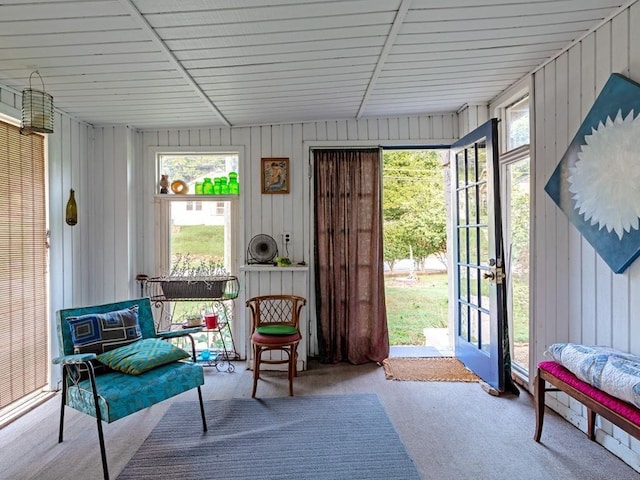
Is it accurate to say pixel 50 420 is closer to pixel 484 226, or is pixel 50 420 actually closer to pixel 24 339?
pixel 24 339

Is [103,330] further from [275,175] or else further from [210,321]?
[275,175]

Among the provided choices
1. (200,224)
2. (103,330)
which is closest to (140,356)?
(103,330)

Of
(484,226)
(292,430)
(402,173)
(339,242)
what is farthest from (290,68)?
(402,173)

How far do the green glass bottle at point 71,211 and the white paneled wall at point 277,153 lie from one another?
0.59 meters

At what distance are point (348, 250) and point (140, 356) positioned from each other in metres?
2.13

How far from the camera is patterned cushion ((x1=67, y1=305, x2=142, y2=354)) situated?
2.35m

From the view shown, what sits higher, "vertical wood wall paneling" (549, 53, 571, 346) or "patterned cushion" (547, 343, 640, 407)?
"vertical wood wall paneling" (549, 53, 571, 346)

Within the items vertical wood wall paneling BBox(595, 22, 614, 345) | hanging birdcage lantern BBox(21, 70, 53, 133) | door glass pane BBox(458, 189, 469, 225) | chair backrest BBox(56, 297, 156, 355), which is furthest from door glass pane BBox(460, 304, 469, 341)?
hanging birdcage lantern BBox(21, 70, 53, 133)

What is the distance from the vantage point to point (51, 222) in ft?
10.1

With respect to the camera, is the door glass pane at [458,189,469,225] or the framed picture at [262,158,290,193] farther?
the framed picture at [262,158,290,193]

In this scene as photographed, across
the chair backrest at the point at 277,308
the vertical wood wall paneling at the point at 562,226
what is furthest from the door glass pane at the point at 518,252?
the chair backrest at the point at 277,308

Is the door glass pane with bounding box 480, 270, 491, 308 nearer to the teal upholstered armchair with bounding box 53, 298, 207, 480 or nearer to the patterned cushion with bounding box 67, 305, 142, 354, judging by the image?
the teal upholstered armchair with bounding box 53, 298, 207, 480

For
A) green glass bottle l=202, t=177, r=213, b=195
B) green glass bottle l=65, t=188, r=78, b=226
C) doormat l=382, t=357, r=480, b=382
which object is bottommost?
doormat l=382, t=357, r=480, b=382

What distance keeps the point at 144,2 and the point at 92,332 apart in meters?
1.95
